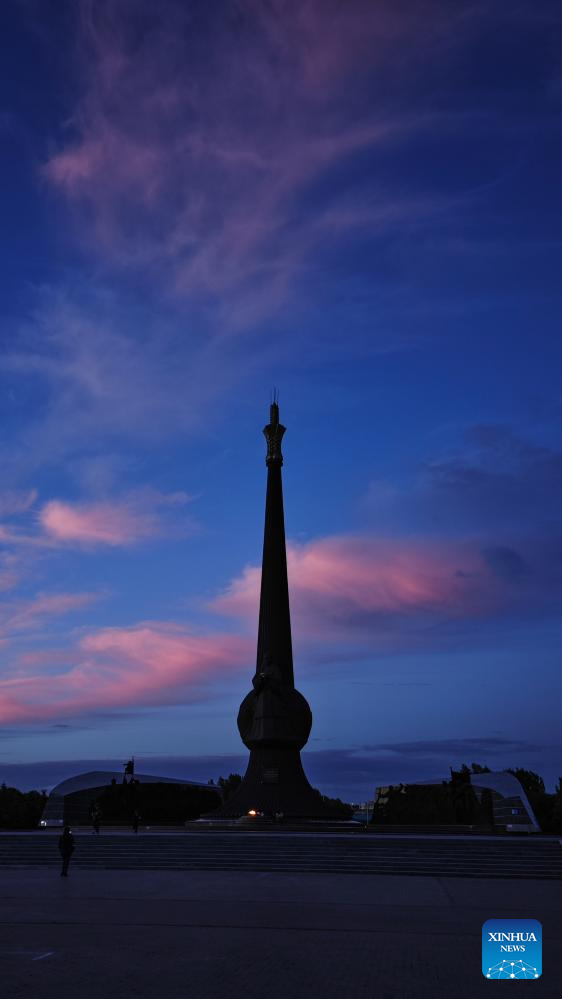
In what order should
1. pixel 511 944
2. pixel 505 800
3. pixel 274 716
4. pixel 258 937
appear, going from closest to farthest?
pixel 511 944
pixel 258 937
pixel 505 800
pixel 274 716

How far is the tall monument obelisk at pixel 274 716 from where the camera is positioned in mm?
39969

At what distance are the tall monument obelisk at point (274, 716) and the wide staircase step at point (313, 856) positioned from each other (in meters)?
15.4

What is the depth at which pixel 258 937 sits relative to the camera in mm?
11094

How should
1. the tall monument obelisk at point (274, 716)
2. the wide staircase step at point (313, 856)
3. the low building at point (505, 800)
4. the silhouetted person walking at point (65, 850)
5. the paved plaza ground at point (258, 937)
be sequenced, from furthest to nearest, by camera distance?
1. the tall monument obelisk at point (274, 716)
2. the low building at point (505, 800)
3. the wide staircase step at point (313, 856)
4. the silhouetted person walking at point (65, 850)
5. the paved plaza ground at point (258, 937)

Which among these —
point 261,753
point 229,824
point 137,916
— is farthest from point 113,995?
point 261,753

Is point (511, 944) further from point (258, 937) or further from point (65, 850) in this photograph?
point (65, 850)

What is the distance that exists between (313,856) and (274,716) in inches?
732

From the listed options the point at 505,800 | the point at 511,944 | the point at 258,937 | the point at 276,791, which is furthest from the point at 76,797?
the point at 511,944

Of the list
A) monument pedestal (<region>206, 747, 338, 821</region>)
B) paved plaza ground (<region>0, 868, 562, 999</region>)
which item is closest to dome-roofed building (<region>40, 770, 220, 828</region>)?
monument pedestal (<region>206, 747, 338, 821</region>)

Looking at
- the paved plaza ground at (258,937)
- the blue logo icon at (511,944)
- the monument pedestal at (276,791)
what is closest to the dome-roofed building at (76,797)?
the monument pedestal at (276,791)

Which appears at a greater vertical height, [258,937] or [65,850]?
[258,937]

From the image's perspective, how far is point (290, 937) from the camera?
11109mm

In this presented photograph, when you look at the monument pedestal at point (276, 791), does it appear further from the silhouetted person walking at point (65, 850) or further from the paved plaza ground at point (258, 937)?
the paved plaza ground at point (258, 937)

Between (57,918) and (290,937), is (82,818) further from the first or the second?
(290,937)
